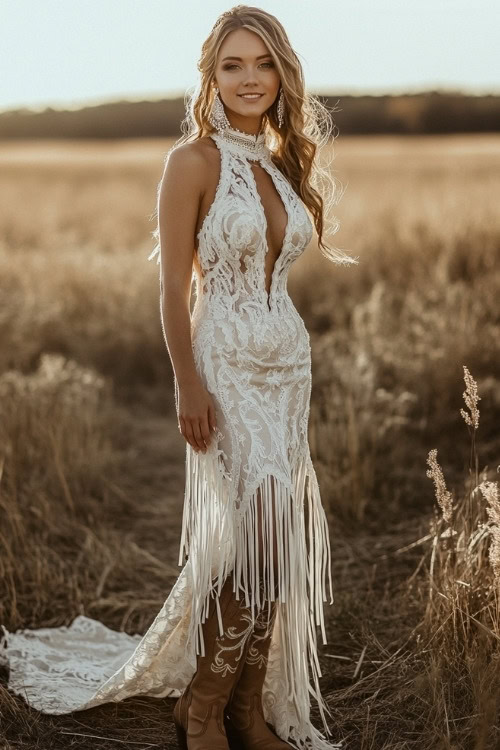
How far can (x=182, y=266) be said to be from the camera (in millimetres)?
2602

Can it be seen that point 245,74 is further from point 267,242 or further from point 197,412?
point 197,412

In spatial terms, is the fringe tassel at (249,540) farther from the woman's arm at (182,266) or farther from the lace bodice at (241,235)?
the lace bodice at (241,235)

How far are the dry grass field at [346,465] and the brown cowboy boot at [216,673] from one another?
0.35 meters

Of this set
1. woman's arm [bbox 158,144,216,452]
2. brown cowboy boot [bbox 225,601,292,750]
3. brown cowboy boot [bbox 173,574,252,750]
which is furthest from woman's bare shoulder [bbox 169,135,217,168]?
brown cowboy boot [bbox 225,601,292,750]

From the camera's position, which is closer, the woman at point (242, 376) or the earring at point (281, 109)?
the woman at point (242, 376)

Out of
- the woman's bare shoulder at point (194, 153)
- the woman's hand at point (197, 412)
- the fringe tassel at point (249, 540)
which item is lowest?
the fringe tassel at point (249, 540)

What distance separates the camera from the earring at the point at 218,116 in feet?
9.05

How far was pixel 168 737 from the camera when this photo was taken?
311cm

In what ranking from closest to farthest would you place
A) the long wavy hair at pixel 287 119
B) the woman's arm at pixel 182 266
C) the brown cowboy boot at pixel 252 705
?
the woman's arm at pixel 182 266 → the long wavy hair at pixel 287 119 → the brown cowboy boot at pixel 252 705

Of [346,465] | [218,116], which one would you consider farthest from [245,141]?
[346,465]

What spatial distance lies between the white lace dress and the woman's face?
0.30ft

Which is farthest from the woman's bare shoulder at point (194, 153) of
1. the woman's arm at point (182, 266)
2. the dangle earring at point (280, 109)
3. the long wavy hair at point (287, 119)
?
the dangle earring at point (280, 109)

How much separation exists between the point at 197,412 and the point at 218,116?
0.88 meters

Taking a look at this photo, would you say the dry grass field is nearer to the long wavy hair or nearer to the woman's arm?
the long wavy hair
